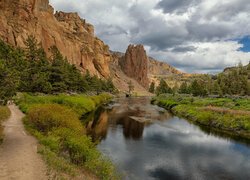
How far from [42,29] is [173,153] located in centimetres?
11925

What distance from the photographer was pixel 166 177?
19.2 m

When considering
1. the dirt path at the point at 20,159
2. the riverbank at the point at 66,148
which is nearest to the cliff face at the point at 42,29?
the riverbank at the point at 66,148

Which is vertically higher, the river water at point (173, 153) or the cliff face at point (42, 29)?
the cliff face at point (42, 29)

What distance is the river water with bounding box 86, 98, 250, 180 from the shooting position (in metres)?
20.2

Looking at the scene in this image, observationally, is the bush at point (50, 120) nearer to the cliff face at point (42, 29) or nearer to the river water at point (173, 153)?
the river water at point (173, 153)


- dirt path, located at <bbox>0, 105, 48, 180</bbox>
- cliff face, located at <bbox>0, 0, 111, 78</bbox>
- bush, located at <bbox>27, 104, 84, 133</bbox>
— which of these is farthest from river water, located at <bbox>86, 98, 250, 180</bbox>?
cliff face, located at <bbox>0, 0, 111, 78</bbox>

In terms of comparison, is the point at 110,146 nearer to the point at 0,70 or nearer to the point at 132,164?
the point at 132,164

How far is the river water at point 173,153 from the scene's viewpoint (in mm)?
20156

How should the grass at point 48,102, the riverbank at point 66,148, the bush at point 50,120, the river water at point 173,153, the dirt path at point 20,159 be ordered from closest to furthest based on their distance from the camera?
the dirt path at point 20,159 < the riverbank at point 66,148 < the river water at point 173,153 < the bush at point 50,120 < the grass at point 48,102

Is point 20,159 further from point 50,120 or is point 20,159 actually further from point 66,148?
point 50,120

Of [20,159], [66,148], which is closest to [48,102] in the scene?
[66,148]

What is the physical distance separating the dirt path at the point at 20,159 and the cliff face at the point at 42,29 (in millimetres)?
81497

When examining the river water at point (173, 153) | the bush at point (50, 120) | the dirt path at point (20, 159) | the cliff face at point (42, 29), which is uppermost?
the cliff face at point (42, 29)

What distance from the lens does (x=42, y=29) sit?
129 meters
